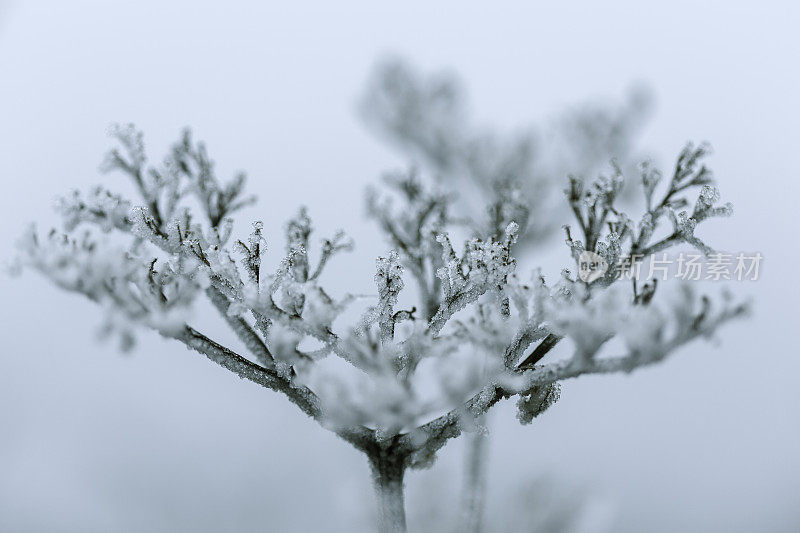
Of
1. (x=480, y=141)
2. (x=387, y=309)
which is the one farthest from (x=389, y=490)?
(x=480, y=141)

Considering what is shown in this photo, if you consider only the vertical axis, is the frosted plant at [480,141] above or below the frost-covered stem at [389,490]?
above

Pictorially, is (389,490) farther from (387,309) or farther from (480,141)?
(480,141)

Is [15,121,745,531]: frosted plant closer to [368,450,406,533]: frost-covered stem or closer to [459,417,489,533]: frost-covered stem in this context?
[368,450,406,533]: frost-covered stem

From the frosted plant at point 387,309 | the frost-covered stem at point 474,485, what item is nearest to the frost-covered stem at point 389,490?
the frosted plant at point 387,309

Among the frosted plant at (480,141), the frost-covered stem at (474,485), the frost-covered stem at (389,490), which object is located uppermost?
the frosted plant at (480,141)

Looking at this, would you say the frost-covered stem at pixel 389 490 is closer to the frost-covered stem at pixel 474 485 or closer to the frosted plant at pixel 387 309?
the frosted plant at pixel 387 309

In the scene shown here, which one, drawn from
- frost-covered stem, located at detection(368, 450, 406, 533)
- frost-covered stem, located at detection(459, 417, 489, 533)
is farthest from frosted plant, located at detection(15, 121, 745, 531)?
frost-covered stem, located at detection(459, 417, 489, 533)
